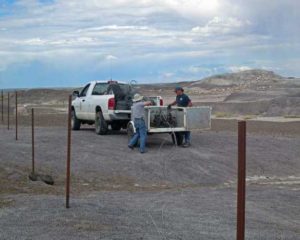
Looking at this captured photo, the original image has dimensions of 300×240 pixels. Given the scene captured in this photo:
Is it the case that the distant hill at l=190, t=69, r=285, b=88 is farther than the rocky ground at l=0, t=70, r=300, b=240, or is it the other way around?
the distant hill at l=190, t=69, r=285, b=88

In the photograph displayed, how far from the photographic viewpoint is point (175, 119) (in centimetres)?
2025

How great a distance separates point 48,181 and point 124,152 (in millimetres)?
4101

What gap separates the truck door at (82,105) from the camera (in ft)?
79.2

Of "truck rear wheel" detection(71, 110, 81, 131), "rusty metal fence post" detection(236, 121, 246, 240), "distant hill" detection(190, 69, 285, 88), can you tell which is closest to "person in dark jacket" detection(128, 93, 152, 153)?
"truck rear wheel" detection(71, 110, 81, 131)

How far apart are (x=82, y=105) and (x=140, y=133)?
19.4 feet

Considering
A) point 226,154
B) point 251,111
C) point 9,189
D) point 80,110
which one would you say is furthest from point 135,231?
point 251,111

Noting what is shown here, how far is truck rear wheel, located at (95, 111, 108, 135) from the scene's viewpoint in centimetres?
2261

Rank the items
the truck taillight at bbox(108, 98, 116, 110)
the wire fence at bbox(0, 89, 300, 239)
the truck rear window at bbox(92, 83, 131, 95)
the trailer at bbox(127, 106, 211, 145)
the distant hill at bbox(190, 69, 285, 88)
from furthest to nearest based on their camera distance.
→ 1. the distant hill at bbox(190, 69, 285, 88)
2. the truck rear window at bbox(92, 83, 131, 95)
3. the truck taillight at bbox(108, 98, 116, 110)
4. the trailer at bbox(127, 106, 211, 145)
5. the wire fence at bbox(0, 89, 300, 239)

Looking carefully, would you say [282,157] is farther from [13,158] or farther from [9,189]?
[9,189]

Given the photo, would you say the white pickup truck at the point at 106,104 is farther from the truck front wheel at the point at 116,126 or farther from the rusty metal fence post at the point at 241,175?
the rusty metal fence post at the point at 241,175

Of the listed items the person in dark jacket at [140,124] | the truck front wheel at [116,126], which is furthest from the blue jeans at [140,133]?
the truck front wheel at [116,126]

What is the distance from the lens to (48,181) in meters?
15.2

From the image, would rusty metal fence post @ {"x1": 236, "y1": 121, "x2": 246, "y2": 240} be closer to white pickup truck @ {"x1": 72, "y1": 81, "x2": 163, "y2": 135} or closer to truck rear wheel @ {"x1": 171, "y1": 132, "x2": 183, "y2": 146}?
truck rear wheel @ {"x1": 171, "y1": 132, "x2": 183, "y2": 146}

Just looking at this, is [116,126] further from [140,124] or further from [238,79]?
[238,79]
